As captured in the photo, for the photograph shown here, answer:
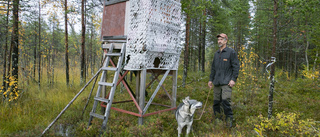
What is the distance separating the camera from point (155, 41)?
5559mm

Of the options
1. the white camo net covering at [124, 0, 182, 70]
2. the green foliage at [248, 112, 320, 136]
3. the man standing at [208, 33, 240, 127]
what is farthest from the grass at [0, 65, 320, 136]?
the white camo net covering at [124, 0, 182, 70]

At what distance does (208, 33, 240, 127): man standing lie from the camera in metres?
5.04

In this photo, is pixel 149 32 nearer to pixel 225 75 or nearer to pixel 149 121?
pixel 225 75

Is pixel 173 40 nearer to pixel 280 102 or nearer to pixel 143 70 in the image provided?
pixel 143 70

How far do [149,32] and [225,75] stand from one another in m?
2.51

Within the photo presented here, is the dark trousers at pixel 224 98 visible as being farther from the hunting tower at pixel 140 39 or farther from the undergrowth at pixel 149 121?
the hunting tower at pixel 140 39

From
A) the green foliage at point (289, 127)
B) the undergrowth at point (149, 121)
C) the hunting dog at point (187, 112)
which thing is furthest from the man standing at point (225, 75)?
the hunting dog at point (187, 112)

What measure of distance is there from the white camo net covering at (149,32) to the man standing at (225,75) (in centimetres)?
171

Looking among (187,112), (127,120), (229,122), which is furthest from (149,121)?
(229,122)

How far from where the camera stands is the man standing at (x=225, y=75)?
199 inches

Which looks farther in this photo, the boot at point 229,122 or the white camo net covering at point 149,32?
the white camo net covering at point 149,32

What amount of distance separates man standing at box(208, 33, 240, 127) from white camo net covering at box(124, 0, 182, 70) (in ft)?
5.62

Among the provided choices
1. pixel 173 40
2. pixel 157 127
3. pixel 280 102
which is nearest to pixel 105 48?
pixel 173 40

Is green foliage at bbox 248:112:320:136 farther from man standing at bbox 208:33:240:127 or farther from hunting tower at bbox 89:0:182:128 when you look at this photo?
hunting tower at bbox 89:0:182:128
